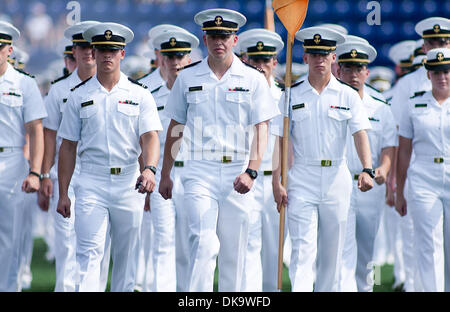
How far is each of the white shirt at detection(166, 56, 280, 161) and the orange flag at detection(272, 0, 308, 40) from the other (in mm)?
897

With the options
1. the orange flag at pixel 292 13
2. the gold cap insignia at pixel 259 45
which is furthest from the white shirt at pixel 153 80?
the orange flag at pixel 292 13

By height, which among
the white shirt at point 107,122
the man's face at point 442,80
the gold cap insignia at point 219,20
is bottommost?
the white shirt at point 107,122

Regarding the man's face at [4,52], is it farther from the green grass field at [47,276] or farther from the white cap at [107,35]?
the green grass field at [47,276]

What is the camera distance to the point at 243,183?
6.70 metres

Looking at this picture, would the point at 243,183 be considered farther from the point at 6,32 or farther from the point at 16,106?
the point at 6,32

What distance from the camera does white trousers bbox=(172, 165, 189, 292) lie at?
8469 millimetres

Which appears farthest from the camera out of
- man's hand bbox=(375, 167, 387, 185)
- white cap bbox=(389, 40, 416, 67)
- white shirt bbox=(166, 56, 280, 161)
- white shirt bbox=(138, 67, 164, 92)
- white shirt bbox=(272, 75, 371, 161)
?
white cap bbox=(389, 40, 416, 67)

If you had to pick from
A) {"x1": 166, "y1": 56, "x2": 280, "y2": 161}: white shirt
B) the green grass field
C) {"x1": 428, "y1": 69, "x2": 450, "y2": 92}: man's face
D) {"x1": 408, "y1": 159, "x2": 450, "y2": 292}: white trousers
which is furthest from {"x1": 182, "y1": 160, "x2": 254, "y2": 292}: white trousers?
the green grass field

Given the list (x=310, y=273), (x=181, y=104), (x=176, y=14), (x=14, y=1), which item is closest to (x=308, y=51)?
(x=181, y=104)

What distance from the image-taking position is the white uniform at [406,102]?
910 centimetres

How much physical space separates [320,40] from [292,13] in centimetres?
43

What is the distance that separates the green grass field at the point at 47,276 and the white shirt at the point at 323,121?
233 centimetres

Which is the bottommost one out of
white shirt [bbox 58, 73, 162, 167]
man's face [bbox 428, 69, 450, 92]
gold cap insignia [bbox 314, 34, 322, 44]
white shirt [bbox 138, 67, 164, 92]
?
white shirt [bbox 58, 73, 162, 167]

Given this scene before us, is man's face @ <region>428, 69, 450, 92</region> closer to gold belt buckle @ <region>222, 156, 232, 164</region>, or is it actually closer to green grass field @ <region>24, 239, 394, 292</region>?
gold belt buckle @ <region>222, 156, 232, 164</region>
